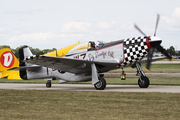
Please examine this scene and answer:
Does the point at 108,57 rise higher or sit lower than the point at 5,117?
higher

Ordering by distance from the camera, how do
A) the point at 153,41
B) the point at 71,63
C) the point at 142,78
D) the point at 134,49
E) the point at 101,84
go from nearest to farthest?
the point at 153,41 < the point at 134,49 < the point at 101,84 < the point at 71,63 < the point at 142,78

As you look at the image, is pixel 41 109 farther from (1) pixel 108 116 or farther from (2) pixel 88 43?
(2) pixel 88 43

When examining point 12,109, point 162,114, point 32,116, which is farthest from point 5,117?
point 162,114

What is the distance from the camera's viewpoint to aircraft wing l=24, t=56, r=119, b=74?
14.8 m

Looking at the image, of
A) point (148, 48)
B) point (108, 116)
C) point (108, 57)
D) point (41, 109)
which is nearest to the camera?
point (108, 116)

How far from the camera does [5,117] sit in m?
7.48

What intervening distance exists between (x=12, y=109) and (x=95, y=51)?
853 centimetres

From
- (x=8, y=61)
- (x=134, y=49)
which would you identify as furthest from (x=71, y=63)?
(x=8, y=61)

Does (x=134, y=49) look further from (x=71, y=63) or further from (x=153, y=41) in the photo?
(x=71, y=63)

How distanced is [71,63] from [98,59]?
178cm

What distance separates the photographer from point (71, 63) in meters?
15.8

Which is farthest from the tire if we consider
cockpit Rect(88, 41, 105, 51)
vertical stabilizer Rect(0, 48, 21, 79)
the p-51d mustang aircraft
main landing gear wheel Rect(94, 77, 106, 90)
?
vertical stabilizer Rect(0, 48, 21, 79)

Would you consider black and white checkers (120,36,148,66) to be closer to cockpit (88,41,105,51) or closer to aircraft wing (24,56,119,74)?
aircraft wing (24,56,119,74)

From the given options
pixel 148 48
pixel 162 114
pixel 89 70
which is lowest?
pixel 162 114
